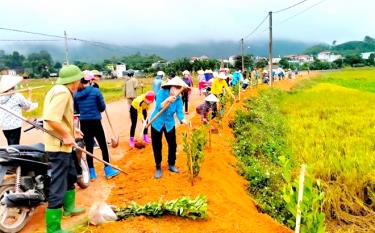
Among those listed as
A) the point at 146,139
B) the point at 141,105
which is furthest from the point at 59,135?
the point at 146,139

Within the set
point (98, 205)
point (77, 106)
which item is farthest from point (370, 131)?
point (98, 205)

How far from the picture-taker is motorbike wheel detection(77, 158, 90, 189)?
5.78m

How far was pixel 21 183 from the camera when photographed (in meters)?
4.56

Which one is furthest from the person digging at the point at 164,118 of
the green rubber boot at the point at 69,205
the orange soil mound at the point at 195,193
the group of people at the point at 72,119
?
the green rubber boot at the point at 69,205

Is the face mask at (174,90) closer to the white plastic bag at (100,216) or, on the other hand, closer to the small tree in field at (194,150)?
the small tree in field at (194,150)

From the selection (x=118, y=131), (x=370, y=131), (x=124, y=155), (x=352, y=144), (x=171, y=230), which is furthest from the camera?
(x=118, y=131)

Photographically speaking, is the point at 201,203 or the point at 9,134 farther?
the point at 9,134

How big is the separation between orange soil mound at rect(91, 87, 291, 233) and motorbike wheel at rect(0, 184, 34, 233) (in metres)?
1.03

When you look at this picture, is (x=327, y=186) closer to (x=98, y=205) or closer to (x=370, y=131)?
(x=98, y=205)

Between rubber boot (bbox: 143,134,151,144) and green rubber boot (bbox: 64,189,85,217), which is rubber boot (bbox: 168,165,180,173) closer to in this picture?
green rubber boot (bbox: 64,189,85,217)

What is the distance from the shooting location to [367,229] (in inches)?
214

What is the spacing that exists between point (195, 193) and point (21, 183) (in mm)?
2028

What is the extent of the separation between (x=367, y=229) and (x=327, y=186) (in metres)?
1.10


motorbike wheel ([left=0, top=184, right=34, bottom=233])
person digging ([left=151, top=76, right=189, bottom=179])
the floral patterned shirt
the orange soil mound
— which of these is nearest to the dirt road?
the orange soil mound
